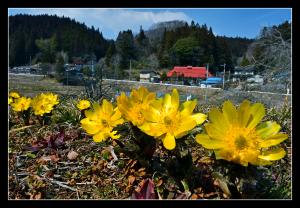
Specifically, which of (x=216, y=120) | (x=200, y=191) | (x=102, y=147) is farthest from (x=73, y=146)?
(x=216, y=120)

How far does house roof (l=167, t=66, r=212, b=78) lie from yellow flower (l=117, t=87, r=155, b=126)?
783 centimetres

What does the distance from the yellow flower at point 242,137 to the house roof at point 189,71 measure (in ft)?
26.2

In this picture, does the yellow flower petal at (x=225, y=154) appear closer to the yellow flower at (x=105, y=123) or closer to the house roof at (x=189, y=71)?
the yellow flower at (x=105, y=123)

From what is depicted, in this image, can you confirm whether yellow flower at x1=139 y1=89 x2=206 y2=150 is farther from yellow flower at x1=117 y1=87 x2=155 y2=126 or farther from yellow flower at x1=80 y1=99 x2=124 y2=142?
yellow flower at x1=80 y1=99 x2=124 y2=142

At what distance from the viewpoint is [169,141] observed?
50.2 inches

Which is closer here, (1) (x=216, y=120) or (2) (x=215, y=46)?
(1) (x=216, y=120)

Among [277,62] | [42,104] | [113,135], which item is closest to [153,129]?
[113,135]

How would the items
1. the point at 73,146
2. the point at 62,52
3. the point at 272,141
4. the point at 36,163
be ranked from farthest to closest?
1. the point at 62,52
2. the point at 73,146
3. the point at 36,163
4. the point at 272,141

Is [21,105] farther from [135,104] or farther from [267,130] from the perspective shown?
[267,130]

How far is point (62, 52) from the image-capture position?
22.1 ft

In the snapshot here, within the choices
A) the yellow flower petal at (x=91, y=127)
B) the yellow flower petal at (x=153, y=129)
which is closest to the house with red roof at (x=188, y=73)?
the yellow flower petal at (x=91, y=127)

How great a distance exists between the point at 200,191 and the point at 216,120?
310 millimetres

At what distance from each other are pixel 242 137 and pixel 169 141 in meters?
0.25

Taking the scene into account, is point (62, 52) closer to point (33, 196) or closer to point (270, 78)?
point (270, 78)
